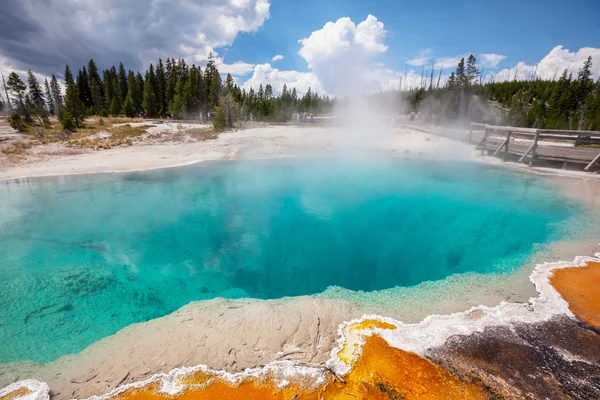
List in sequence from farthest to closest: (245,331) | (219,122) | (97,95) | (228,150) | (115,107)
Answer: (97,95), (115,107), (219,122), (228,150), (245,331)

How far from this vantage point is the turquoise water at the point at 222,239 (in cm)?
542

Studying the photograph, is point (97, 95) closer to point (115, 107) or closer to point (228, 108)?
point (115, 107)

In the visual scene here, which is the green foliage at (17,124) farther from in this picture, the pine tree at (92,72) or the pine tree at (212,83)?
the pine tree at (92,72)

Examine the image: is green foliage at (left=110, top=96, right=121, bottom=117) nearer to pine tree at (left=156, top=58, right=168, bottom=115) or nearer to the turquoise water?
pine tree at (left=156, top=58, right=168, bottom=115)

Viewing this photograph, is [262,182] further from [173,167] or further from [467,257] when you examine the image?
[467,257]

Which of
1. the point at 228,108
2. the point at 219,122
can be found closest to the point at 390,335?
the point at 219,122

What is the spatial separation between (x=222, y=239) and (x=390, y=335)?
5441 mm

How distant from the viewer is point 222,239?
8125 mm

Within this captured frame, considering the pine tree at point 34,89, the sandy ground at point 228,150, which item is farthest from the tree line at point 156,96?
the sandy ground at point 228,150

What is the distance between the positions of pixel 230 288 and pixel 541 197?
12.1 m

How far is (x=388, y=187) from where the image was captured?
13.5 metres

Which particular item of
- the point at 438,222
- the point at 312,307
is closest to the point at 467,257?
the point at 438,222

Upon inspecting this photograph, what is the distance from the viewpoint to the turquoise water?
542 centimetres

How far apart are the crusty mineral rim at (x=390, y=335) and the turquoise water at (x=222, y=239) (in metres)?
1.48
